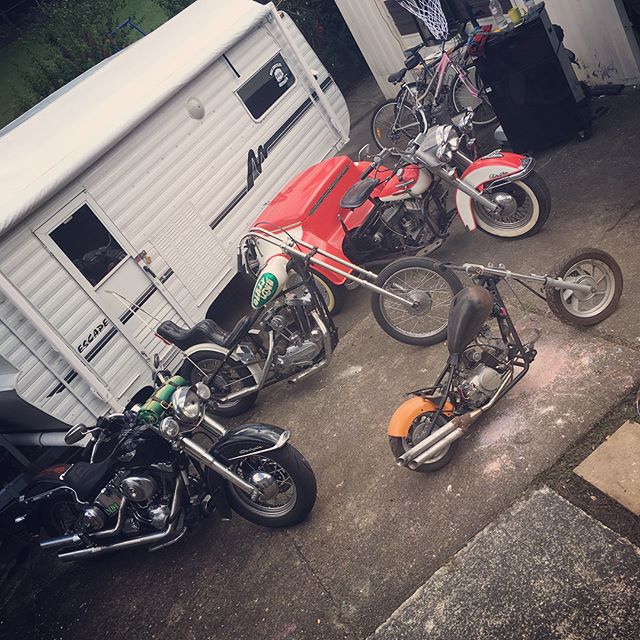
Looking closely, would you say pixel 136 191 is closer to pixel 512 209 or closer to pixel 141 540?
pixel 141 540

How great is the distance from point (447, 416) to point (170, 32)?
21.8 ft

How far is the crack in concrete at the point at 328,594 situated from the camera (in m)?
3.94

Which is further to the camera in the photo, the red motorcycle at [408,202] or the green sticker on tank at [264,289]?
the red motorcycle at [408,202]

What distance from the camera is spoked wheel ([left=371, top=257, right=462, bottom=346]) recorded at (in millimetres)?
5441

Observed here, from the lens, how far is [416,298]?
17.9ft

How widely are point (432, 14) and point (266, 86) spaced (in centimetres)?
223

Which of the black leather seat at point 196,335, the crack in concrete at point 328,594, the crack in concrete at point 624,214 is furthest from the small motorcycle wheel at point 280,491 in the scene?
the crack in concrete at point 624,214

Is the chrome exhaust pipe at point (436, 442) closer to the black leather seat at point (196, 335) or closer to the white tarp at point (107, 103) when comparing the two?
the black leather seat at point (196, 335)

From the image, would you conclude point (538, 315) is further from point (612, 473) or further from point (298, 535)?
point (298, 535)

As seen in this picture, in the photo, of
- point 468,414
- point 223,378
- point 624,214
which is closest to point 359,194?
point 223,378

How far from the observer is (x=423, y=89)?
8.86 m

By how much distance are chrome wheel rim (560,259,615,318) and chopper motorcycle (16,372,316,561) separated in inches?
89.1

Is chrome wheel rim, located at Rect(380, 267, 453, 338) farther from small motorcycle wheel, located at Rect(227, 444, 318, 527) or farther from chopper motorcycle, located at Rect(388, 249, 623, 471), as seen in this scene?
small motorcycle wheel, located at Rect(227, 444, 318, 527)

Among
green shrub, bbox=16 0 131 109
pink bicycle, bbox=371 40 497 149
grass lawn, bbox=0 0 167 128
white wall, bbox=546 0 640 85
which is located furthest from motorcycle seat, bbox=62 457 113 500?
grass lawn, bbox=0 0 167 128
